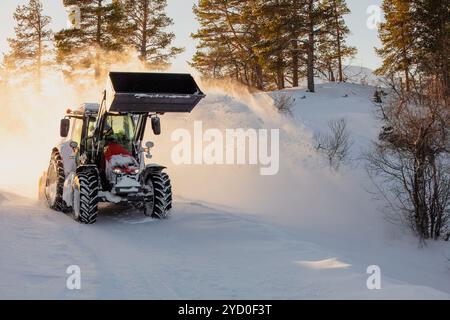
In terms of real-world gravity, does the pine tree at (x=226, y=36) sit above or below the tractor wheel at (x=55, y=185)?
above

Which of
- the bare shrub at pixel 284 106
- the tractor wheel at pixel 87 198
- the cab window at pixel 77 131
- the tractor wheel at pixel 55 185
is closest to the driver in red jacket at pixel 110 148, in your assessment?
the tractor wheel at pixel 87 198

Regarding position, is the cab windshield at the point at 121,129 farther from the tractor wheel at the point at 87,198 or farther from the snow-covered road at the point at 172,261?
the snow-covered road at the point at 172,261

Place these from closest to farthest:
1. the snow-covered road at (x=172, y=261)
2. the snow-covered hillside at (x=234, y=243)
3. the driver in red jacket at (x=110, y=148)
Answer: the snow-covered road at (x=172, y=261)
the snow-covered hillside at (x=234, y=243)
the driver in red jacket at (x=110, y=148)

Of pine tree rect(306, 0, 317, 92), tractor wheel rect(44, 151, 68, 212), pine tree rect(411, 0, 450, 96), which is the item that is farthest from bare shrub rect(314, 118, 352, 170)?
pine tree rect(411, 0, 450, 96)

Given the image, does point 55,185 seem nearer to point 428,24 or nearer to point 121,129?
point 121,129

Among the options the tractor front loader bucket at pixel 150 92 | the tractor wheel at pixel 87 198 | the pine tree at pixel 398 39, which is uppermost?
the pine tree at pixel 398 39

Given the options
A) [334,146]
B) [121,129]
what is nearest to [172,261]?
[121,129]

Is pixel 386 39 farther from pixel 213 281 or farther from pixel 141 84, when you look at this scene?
→ pixel 213 281

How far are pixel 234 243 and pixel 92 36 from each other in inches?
1377

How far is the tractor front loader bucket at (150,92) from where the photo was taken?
33.5 ft

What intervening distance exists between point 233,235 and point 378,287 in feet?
13.0

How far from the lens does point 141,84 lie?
10.3 m

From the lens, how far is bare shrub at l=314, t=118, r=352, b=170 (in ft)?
71.9

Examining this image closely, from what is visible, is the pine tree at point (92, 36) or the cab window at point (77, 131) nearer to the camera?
the cab window at point (77, 131)
